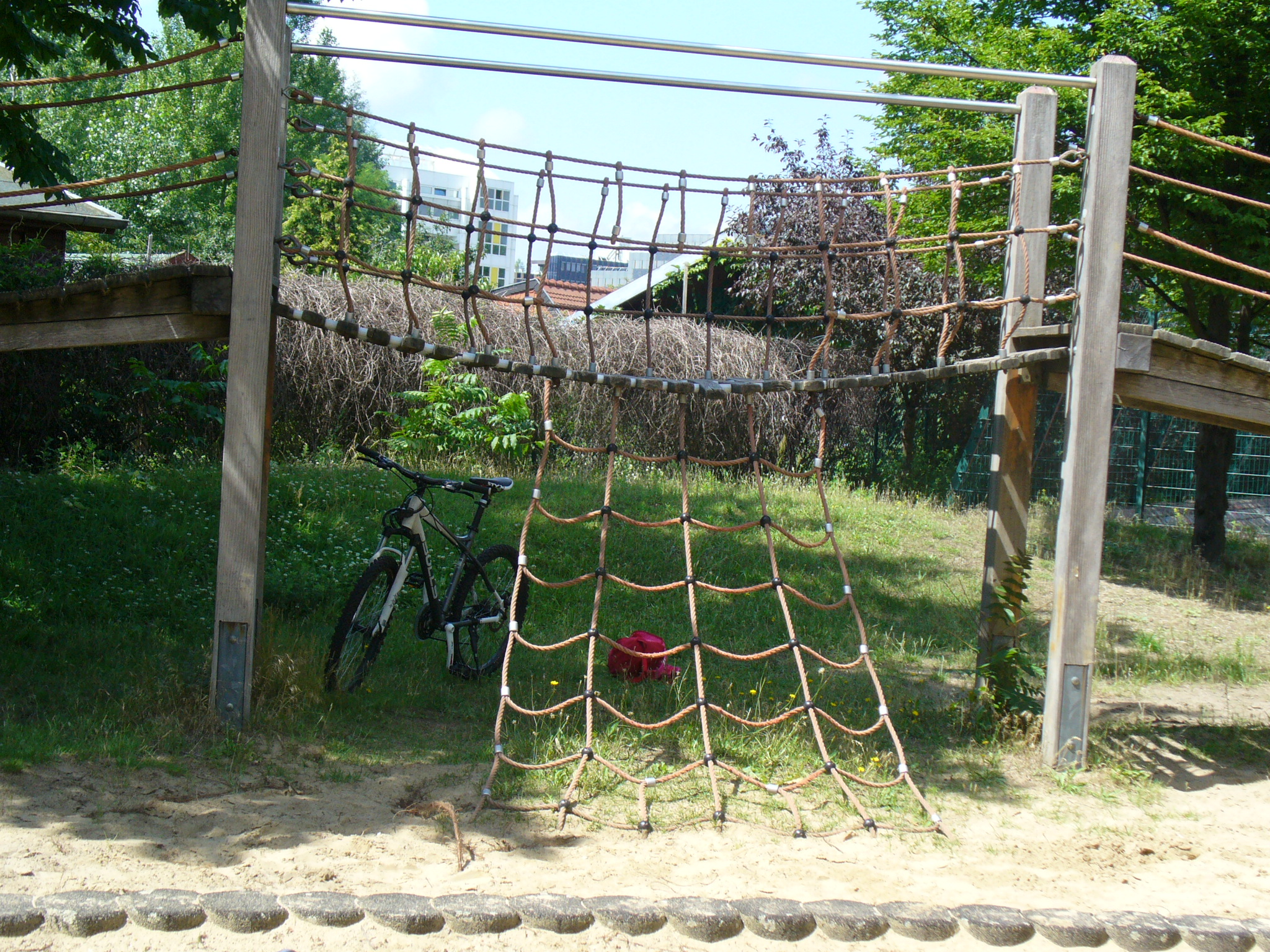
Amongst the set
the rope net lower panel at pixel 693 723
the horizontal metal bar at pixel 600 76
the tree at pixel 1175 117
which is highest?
the tree at pixel 1175 117

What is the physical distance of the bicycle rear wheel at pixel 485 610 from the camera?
5496 millimetres

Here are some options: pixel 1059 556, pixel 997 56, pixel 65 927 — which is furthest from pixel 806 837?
pixel 997 56

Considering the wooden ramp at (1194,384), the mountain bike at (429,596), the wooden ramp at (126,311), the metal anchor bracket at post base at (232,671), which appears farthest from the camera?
the mountain bike at (429,596)

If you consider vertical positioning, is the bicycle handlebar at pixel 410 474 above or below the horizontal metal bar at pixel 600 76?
below

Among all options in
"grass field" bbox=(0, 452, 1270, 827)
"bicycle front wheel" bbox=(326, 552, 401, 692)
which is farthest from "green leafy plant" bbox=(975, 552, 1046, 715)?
"bicycle front wheel" bbox=(326, 552, 401, 692)

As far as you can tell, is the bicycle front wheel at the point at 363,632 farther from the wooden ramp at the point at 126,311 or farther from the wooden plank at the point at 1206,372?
the wooden plank at the point at 1206,372

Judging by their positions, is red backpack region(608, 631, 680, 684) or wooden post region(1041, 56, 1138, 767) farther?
red backpack region(608, 631, 680, 684)

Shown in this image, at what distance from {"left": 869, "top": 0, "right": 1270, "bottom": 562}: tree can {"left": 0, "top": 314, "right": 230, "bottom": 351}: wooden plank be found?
7.28 metres

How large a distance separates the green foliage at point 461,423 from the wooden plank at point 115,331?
6.13 metres

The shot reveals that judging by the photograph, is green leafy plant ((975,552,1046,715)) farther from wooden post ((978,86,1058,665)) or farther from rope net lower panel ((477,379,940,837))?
rope net lower panel ((477,379,940,837))

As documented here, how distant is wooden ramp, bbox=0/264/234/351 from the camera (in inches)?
171

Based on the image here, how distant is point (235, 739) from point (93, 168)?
4417cm

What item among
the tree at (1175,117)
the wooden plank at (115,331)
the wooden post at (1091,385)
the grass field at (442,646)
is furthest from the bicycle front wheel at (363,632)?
the tree at (1175,117)

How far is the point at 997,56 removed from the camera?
9305 millimetres
